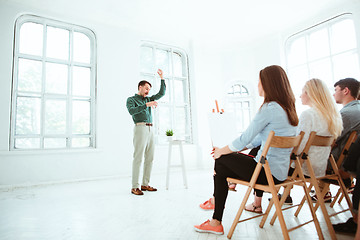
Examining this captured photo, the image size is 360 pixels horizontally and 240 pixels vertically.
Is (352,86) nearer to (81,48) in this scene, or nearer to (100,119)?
(100,119)

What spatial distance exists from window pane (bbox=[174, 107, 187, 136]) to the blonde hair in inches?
161

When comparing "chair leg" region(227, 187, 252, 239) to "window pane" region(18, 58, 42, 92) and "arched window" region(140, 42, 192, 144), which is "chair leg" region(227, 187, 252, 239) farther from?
"window pane" region(18, 58, 42, 92)

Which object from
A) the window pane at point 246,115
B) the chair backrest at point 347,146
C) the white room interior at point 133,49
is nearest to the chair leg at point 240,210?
the chair backrest at point 347,146

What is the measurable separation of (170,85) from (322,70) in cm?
358

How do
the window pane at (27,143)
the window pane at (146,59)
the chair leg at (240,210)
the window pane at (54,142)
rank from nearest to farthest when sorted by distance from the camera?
the chair leg at (240,210) → the window pane at (27,143) → the window pane at (54,142) → the window pane at (146,59)

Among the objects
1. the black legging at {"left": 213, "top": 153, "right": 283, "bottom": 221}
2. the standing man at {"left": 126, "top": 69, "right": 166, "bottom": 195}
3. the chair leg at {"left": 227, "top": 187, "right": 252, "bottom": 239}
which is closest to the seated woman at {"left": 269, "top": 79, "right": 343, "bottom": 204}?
the black legging at {"left": 213, "top": 153, "right": 283, "bottom": 221}

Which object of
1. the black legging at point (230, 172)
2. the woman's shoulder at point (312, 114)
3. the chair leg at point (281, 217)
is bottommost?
the chair leg at point (281, 217)

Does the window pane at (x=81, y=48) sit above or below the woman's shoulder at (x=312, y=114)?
above

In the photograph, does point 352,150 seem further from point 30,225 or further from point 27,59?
point 27,59

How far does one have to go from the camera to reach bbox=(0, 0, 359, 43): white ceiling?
4.50 meters

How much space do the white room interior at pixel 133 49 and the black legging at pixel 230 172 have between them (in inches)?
131

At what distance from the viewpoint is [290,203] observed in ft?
7.90

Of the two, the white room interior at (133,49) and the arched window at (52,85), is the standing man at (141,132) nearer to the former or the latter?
the white room interior at (133,49)

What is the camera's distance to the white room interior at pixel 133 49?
13.3 ft
